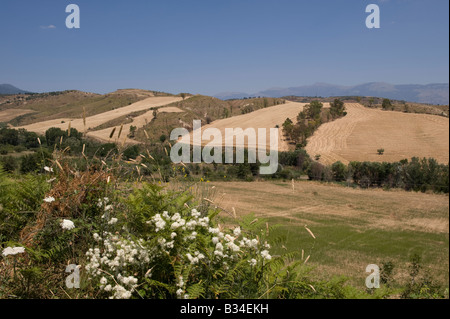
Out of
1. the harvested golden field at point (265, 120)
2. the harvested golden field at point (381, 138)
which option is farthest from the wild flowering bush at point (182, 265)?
the harvested golden field at point (265, 120)

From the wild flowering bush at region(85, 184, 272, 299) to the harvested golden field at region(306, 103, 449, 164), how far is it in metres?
51.8

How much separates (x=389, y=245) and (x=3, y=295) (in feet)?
79.0

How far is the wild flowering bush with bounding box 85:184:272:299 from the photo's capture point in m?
2.04

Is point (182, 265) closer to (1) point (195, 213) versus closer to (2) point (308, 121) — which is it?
(1) point (195, 213)

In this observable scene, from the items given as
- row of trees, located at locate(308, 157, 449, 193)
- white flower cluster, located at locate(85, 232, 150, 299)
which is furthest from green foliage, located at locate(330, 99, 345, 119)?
white flower cluster, located at locate(85, 232, 150, 299)

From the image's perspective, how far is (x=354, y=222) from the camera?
28312mm

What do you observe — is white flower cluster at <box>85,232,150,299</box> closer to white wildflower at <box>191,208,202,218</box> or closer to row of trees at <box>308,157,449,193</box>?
white wildflower at <box>191,208,202,218</box>

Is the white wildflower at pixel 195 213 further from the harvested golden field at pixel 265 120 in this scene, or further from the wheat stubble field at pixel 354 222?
the harvested golden field at pixel 265 120

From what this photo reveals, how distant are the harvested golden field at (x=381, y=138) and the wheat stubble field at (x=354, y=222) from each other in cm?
1207

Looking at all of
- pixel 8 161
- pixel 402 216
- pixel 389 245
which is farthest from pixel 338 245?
pixel 8 161

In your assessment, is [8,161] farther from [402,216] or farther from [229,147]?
[229,147]

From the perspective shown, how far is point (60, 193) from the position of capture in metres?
3.08

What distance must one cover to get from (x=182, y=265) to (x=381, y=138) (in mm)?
65540
